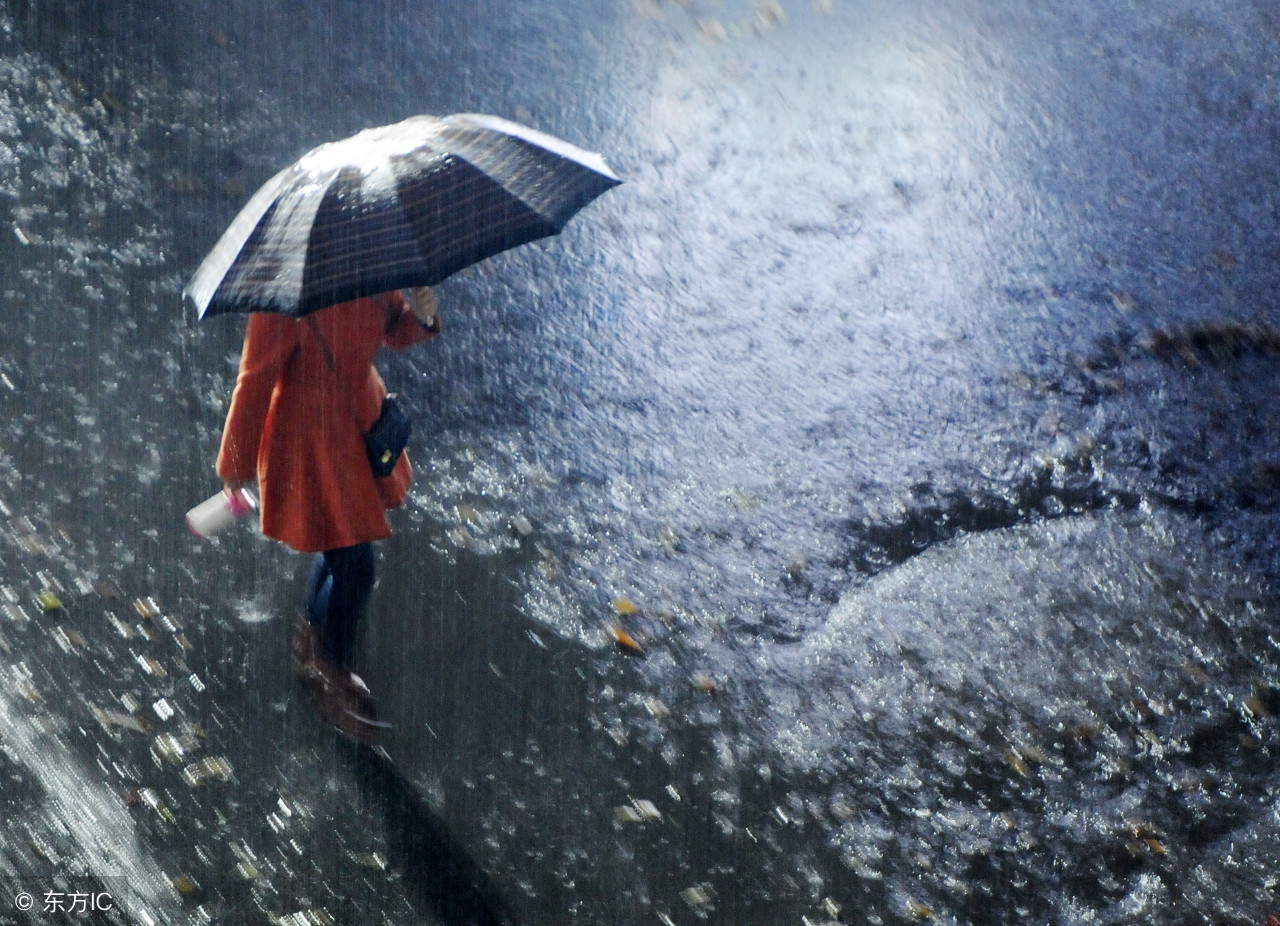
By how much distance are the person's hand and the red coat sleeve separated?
16.8 inches

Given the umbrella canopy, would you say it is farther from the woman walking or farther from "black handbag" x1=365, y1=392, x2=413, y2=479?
"black handbag" x1=365, y1=392, x2=413, y2=479

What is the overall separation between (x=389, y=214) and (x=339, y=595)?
1390 mm

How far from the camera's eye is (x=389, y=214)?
3.21 m

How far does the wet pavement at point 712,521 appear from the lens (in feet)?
12.4

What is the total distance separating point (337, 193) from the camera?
3.23m

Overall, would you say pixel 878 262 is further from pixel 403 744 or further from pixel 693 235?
pixel 403 744

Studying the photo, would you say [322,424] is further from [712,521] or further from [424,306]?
[712,521]

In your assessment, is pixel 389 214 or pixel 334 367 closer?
pixel 389 214

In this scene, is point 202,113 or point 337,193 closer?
point 337,193

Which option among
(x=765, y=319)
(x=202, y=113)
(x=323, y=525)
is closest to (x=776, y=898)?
(x=323, y=525)

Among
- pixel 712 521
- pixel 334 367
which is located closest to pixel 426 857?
pixel 334 367

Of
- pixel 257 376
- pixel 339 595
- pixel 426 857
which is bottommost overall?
pixel 426 857

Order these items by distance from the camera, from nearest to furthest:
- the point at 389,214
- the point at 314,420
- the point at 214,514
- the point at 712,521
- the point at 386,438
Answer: the point at 389,214 → the point at 314,420 → the point at 386,438 → the point at 214,514 → the point at 712,521

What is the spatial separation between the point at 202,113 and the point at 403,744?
518 centimetres
